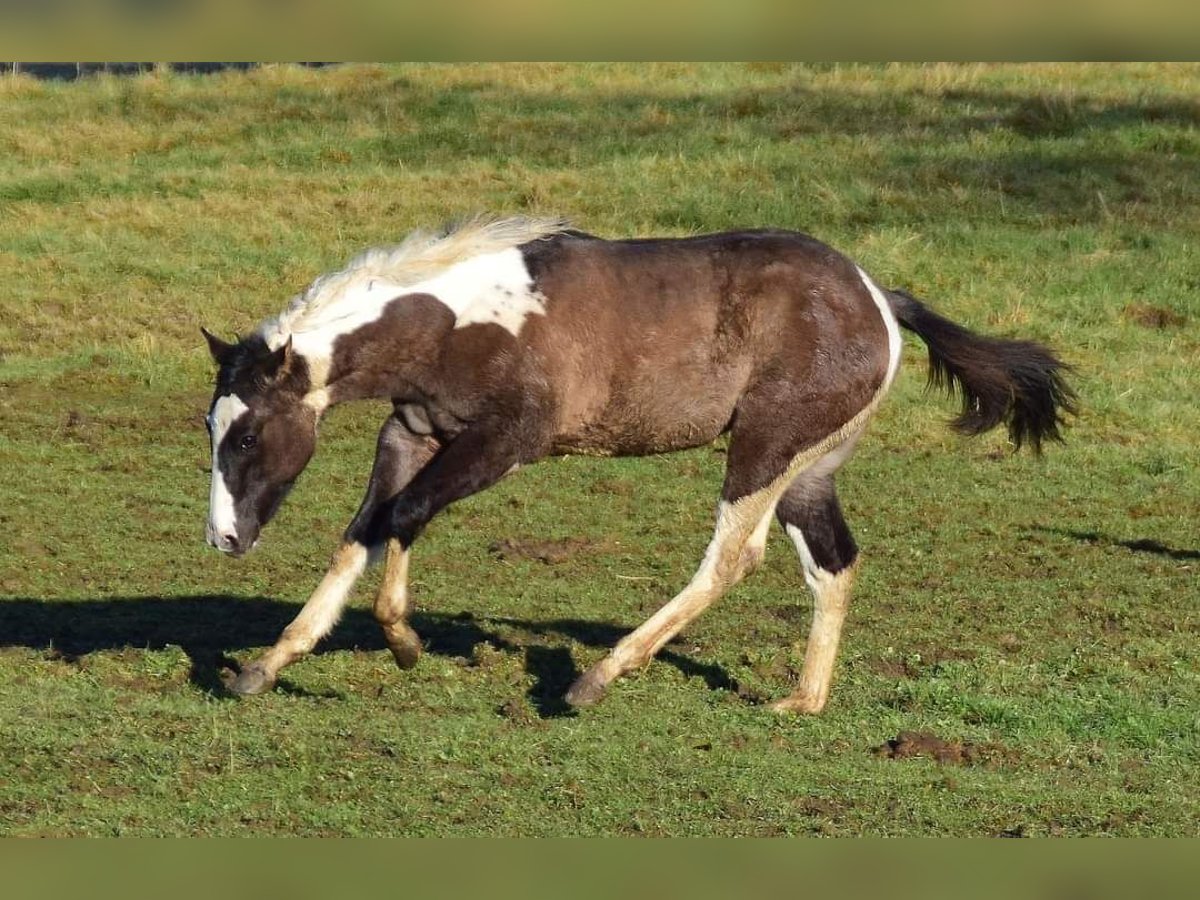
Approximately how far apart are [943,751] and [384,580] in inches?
90.3

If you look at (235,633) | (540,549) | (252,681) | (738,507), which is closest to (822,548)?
(738,507)

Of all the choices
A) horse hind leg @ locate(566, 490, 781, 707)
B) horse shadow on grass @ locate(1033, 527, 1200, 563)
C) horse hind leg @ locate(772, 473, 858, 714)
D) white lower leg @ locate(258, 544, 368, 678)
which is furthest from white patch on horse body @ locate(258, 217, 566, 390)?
horse shadow on grass @ locate(1033, 527, 1200, 563)

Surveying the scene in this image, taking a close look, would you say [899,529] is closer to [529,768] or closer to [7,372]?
[529,768]

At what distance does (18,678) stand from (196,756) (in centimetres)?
159

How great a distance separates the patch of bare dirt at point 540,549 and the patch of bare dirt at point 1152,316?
797 cm

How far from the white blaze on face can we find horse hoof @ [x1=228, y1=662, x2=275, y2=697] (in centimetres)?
52

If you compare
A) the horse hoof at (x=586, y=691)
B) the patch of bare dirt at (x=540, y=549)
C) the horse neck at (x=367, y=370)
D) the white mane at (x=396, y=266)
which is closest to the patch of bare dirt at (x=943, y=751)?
the horse hoof at (x=586, y=691)

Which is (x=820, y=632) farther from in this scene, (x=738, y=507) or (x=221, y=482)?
(x=221, y=482)

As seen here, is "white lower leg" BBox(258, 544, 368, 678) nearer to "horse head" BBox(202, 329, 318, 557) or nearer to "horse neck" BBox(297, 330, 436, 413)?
"horse head" BBox(202, 329, 318, 557)

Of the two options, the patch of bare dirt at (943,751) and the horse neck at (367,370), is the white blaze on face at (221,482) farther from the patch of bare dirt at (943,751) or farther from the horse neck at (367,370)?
the patch of bare dirt at (943,751)

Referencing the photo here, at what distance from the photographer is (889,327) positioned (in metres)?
7.59

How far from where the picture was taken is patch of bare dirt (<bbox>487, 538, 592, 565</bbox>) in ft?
35.9

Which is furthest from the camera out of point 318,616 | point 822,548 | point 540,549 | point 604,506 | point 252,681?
point 604,506

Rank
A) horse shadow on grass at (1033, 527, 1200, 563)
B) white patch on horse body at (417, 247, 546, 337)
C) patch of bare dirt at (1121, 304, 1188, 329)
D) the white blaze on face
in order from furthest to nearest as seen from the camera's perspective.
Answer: patch of bare dirt at (1121, 304, 1188, 329) < horse shadow on grass at (1033, 527, 1200, 563) < white patch on horse body at (417, 247, 546, 337) < the white blaze on face
